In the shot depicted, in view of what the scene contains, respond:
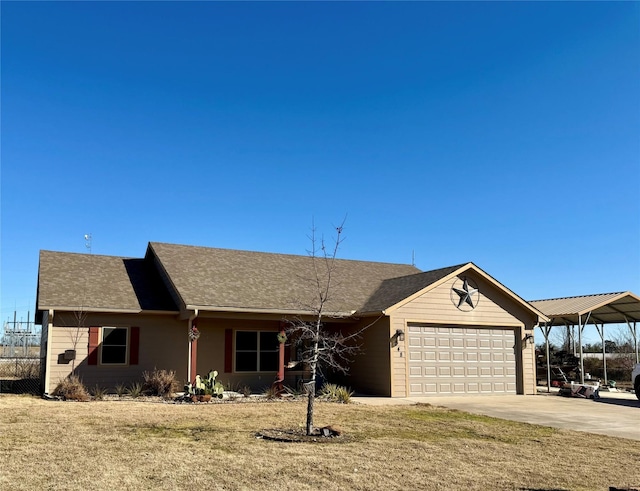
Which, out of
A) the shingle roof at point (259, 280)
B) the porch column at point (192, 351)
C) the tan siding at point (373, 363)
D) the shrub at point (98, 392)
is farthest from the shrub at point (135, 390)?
the tan siding at point (373, 363)

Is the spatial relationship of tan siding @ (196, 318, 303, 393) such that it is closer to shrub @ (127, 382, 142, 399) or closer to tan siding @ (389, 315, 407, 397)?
shrub @ (127, 382, 142, 399)

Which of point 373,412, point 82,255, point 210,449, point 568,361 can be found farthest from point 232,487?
point 568,361

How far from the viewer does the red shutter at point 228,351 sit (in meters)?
19.7

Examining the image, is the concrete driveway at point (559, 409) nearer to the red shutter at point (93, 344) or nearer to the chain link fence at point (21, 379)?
the red shutter at point (93, 344)

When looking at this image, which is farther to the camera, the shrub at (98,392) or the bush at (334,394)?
the bush at (334,394)

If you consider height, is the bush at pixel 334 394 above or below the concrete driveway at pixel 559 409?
above

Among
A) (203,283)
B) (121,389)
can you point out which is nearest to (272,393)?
(121,389)

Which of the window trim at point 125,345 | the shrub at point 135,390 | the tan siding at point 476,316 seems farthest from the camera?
the tan siding at point 476,316

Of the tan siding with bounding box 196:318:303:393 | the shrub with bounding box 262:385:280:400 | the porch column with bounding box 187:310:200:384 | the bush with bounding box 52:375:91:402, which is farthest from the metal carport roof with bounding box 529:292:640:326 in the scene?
the bush with bounding box 52:375:91:402

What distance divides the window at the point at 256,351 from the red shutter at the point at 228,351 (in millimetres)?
260

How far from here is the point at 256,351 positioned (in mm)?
20234

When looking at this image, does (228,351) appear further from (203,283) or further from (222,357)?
(203,283)

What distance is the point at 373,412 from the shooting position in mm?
14086

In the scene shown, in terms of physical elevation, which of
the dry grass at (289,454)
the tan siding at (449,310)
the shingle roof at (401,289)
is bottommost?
the dry grass at (289,454)
